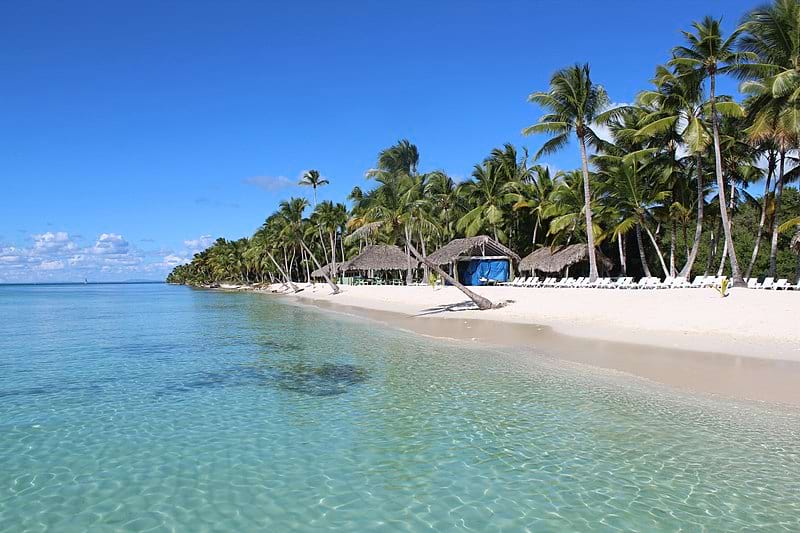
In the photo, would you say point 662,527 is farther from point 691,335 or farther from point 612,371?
point 691,335

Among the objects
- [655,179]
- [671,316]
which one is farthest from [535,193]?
[671,316]

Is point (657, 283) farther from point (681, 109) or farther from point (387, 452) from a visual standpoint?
point (387, 452)

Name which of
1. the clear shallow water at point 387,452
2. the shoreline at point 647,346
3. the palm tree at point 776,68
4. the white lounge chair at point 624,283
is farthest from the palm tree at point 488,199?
the clear shallow water at point 387,452

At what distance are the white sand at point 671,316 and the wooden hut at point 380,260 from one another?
18.2 meters

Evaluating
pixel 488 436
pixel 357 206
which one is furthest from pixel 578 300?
pixel 357 206

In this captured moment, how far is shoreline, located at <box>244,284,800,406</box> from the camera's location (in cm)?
879

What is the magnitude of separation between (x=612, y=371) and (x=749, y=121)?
47.5 ft

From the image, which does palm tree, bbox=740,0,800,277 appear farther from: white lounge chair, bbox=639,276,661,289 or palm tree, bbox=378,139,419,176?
palm tree, bbox=378,139,419,176

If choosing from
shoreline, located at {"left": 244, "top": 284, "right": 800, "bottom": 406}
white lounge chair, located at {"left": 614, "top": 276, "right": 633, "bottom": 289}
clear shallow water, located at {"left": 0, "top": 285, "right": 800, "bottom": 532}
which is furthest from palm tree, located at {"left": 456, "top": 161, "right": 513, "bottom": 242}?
clear shallow water, located at {"left": 0, "top": 285, "right": 800, "bottom": 532}

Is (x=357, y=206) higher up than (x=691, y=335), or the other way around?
(x=357, y=206)

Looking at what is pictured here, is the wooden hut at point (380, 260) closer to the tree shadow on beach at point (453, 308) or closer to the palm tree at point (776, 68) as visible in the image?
the tree shadow on beach at point (453, 308)

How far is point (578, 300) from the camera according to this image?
19.7 metres

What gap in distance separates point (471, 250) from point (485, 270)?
169 centimetres

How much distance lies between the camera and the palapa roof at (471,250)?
3409 centimetres
